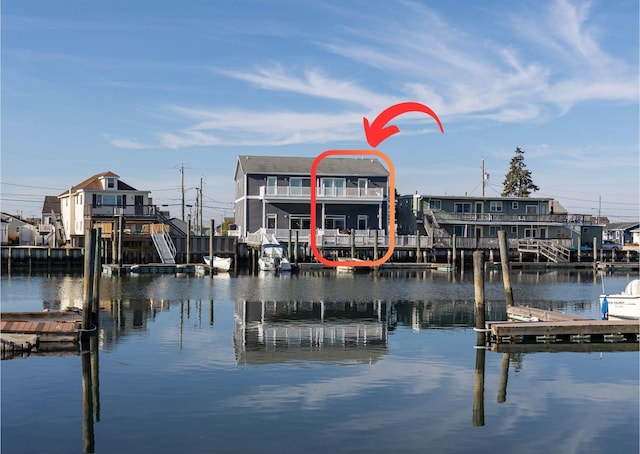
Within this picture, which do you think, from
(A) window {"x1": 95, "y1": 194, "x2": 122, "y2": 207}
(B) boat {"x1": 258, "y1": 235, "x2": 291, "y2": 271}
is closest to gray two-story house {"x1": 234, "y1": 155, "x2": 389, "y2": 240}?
(B) boat {"x1": 258, "y1": 235, "x2": 291, "y2": 271}

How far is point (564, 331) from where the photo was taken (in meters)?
24.2

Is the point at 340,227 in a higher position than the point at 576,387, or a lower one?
higher

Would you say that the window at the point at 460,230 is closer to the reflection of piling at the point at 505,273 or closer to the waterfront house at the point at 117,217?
the waterfront house at the point at 117,217

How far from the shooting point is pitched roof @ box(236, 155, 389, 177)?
233 feet

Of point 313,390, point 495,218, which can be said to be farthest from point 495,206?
point 313,390

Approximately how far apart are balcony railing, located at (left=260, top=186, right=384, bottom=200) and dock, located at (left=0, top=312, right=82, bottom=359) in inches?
1760

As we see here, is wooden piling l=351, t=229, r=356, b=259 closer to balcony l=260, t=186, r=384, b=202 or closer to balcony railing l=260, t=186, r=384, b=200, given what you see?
balcony l=260, t=186, r=384, b=202

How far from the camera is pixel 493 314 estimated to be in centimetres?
3231

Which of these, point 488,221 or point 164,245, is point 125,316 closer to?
point 164,245

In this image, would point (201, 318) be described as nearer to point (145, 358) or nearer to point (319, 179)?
point (145, 358)

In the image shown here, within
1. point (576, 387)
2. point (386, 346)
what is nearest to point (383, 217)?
point (386, 346)

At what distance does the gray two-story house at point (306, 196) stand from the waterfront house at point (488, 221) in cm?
529

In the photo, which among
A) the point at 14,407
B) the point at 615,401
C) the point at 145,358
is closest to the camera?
the point at 14,407

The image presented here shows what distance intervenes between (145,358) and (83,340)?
272cm
